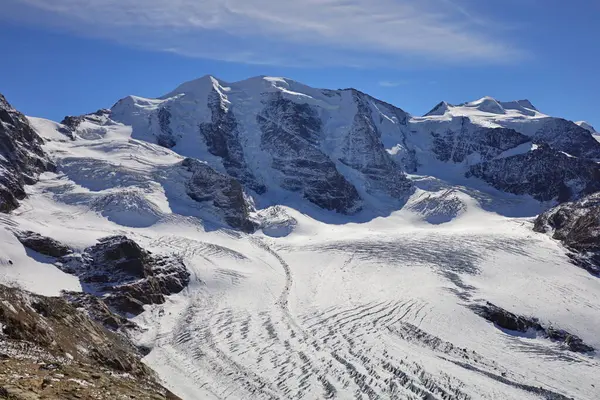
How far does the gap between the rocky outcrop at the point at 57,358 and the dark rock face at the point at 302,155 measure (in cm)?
9744

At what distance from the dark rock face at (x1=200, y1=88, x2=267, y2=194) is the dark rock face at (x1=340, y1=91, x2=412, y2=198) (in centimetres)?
2907

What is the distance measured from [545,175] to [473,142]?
105 feet

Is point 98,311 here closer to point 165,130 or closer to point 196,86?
point 165,130

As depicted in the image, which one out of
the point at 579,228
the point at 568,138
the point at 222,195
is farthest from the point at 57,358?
the point at 568,138

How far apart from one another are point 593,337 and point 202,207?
213 feet

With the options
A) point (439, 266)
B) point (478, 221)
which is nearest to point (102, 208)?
point (439, 266)

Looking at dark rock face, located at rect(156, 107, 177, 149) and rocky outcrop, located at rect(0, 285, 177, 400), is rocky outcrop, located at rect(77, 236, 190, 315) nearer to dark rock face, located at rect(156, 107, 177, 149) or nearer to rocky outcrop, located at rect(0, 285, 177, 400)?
rocky outcrop, located at rect(0, 285, 177, 400)

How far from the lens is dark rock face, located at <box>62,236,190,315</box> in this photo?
58531 millimetres

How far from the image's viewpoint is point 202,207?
3949 inches

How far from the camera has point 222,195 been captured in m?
105

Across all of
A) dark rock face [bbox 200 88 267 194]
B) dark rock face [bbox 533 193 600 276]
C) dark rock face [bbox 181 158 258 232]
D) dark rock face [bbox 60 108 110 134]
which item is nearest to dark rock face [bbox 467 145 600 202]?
dark rock face [bbox 533 193 600 276]

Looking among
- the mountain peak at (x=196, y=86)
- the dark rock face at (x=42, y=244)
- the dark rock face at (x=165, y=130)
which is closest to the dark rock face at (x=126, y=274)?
the dark rock face at (x=42, y=244)

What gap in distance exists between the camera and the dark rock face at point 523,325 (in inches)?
2248

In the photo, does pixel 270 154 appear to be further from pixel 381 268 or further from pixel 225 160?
pixel 381 268
